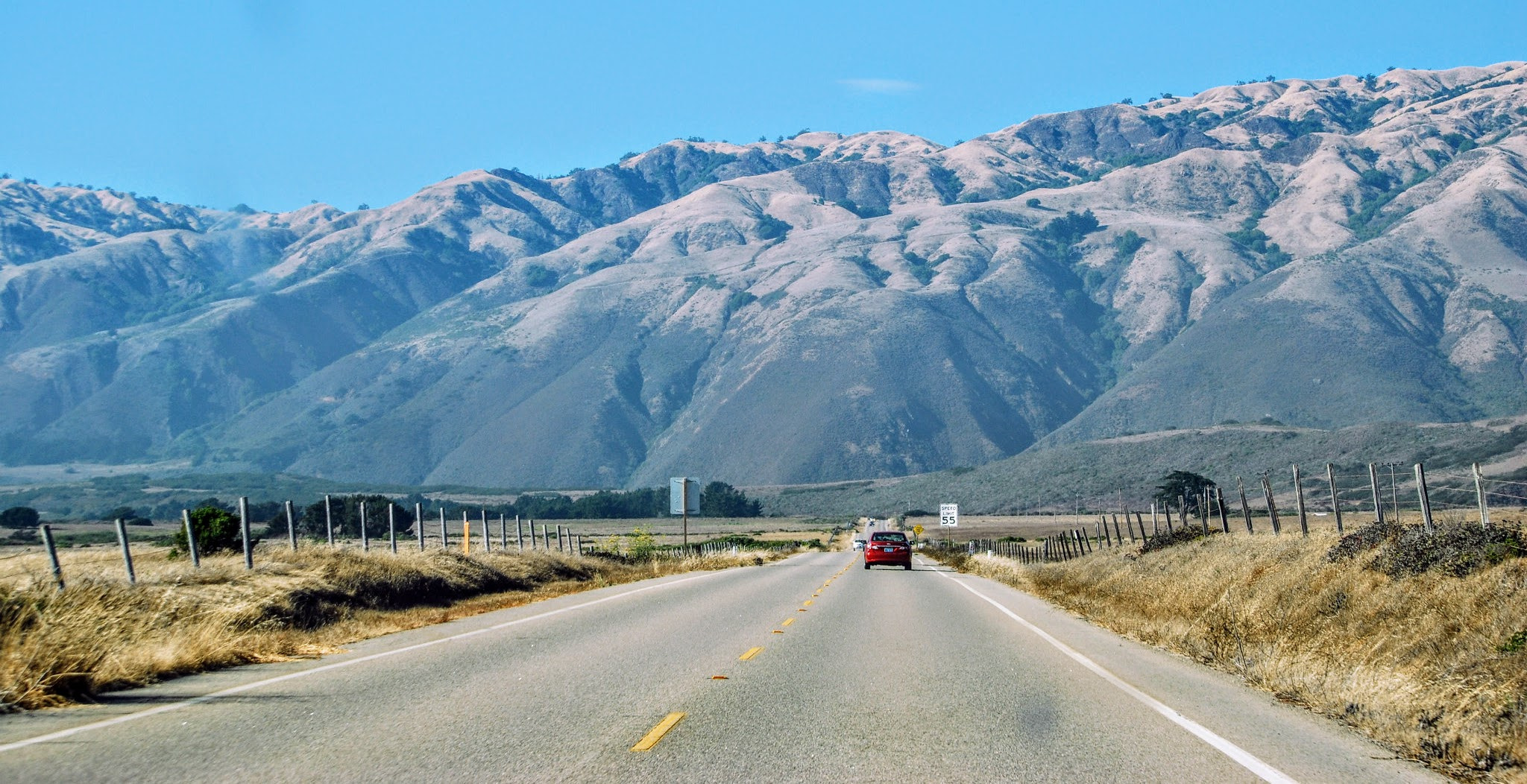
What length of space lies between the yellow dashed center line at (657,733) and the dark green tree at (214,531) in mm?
17479

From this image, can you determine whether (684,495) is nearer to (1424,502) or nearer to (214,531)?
(214,531)

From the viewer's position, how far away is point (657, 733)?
8.98 meters

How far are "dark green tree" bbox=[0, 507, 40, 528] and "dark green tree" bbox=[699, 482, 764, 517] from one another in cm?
8347

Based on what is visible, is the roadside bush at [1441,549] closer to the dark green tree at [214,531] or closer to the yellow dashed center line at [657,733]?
the yellow dashed center line at [657,733]

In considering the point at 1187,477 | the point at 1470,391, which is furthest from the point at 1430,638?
the point at 1470,391

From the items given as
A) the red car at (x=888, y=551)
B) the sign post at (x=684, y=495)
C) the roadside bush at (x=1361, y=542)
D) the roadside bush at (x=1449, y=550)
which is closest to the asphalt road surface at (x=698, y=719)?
the roadside bush at (x=1449, y=550)

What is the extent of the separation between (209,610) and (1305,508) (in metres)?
45.8

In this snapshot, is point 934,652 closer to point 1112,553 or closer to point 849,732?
point 849,732

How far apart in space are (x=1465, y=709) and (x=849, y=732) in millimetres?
4732

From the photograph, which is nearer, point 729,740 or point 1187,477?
point 729,740

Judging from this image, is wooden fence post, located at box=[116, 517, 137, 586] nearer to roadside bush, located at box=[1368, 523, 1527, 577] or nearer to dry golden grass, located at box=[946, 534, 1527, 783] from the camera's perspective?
dry golden grass, located at box=[946, 534, 1527, 783]

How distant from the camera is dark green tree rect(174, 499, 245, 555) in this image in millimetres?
24484

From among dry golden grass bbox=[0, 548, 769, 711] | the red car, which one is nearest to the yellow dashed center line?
dry golden grass bbox=[0, 548, 769, 711]

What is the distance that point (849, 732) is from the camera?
923 cm
